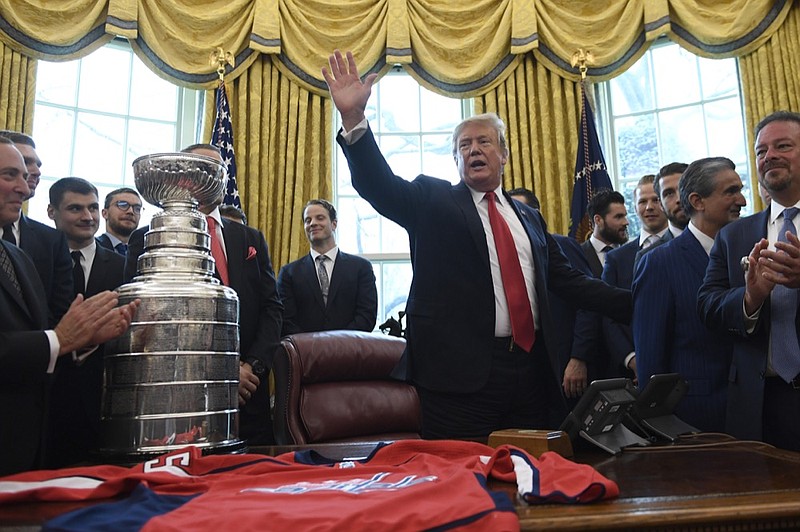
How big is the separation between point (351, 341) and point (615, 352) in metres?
1.35

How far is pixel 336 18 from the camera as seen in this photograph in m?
5.38

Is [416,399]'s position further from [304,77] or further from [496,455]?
[304,77]

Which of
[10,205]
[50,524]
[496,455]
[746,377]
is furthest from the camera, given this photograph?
[746,377]

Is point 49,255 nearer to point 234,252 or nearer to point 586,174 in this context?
point 234,252

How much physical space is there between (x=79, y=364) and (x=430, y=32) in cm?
442

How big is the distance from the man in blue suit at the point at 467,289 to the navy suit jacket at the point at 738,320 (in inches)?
18.6

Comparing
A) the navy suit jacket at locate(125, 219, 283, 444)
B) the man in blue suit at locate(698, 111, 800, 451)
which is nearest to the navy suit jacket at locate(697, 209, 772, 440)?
the man in blue suit at locate(698, 111, 800, 451)

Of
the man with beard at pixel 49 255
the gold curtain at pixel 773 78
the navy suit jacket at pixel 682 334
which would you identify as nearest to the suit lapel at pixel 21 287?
the man with beard at pixel 49 255

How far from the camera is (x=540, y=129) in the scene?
5453 mm

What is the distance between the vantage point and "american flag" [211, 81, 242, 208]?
490 centimetres

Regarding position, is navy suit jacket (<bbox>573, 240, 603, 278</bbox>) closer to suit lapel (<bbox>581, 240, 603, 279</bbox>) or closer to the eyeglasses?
suit lapel (<bbox>581, 240, 603, 279</bbox>)

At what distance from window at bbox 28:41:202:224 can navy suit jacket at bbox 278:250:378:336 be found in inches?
61.9

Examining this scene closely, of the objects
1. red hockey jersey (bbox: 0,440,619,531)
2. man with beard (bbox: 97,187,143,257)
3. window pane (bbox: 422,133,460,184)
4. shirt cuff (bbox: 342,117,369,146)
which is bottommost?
red hockey jersey (bbox: 0,440,619,531)

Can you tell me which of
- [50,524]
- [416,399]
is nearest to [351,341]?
[416,399]
